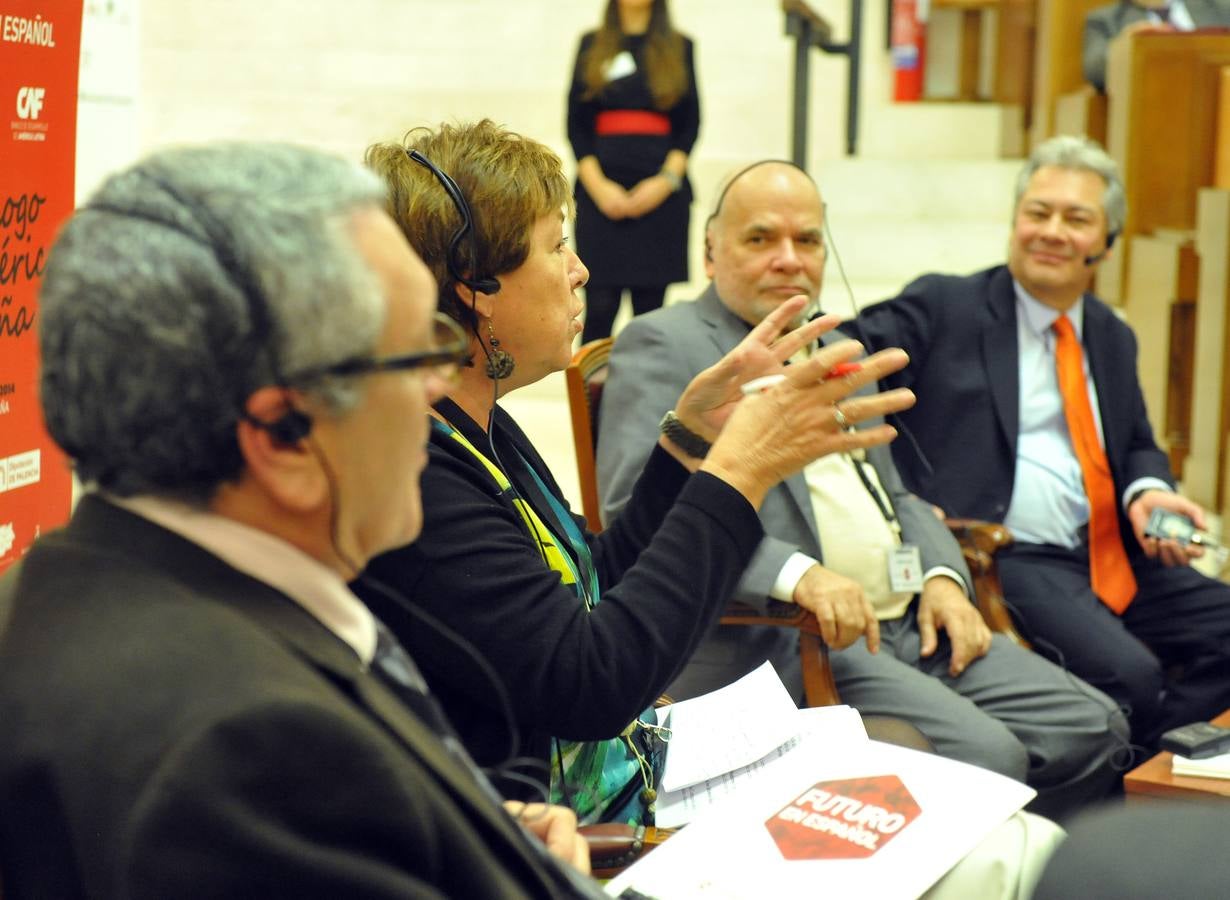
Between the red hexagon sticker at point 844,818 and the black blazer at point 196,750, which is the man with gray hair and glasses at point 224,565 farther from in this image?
the red hexagon sticker at point 844,818

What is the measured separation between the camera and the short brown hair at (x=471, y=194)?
1.53m

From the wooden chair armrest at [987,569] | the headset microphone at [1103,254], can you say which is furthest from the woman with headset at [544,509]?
the headset microphone at [1103,254]

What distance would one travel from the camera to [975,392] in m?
3.02

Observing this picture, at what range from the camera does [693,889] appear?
1347 mm

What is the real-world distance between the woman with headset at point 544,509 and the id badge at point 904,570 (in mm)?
858

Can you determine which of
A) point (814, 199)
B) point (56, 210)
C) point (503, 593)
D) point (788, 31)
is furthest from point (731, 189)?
point (788, 31)

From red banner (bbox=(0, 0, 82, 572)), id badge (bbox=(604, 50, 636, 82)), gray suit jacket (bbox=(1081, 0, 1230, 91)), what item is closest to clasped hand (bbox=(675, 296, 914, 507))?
red banner (bbox=(0, 0, 82, 572))

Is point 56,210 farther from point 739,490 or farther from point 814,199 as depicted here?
point 814,199

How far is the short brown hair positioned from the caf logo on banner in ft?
1.97

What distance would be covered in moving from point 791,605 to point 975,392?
997mm

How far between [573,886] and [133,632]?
38 centimetres

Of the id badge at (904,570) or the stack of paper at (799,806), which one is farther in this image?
the id badge at (904,570)

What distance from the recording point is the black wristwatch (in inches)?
68.9

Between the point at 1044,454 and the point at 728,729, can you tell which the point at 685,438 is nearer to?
the point at 728,729
